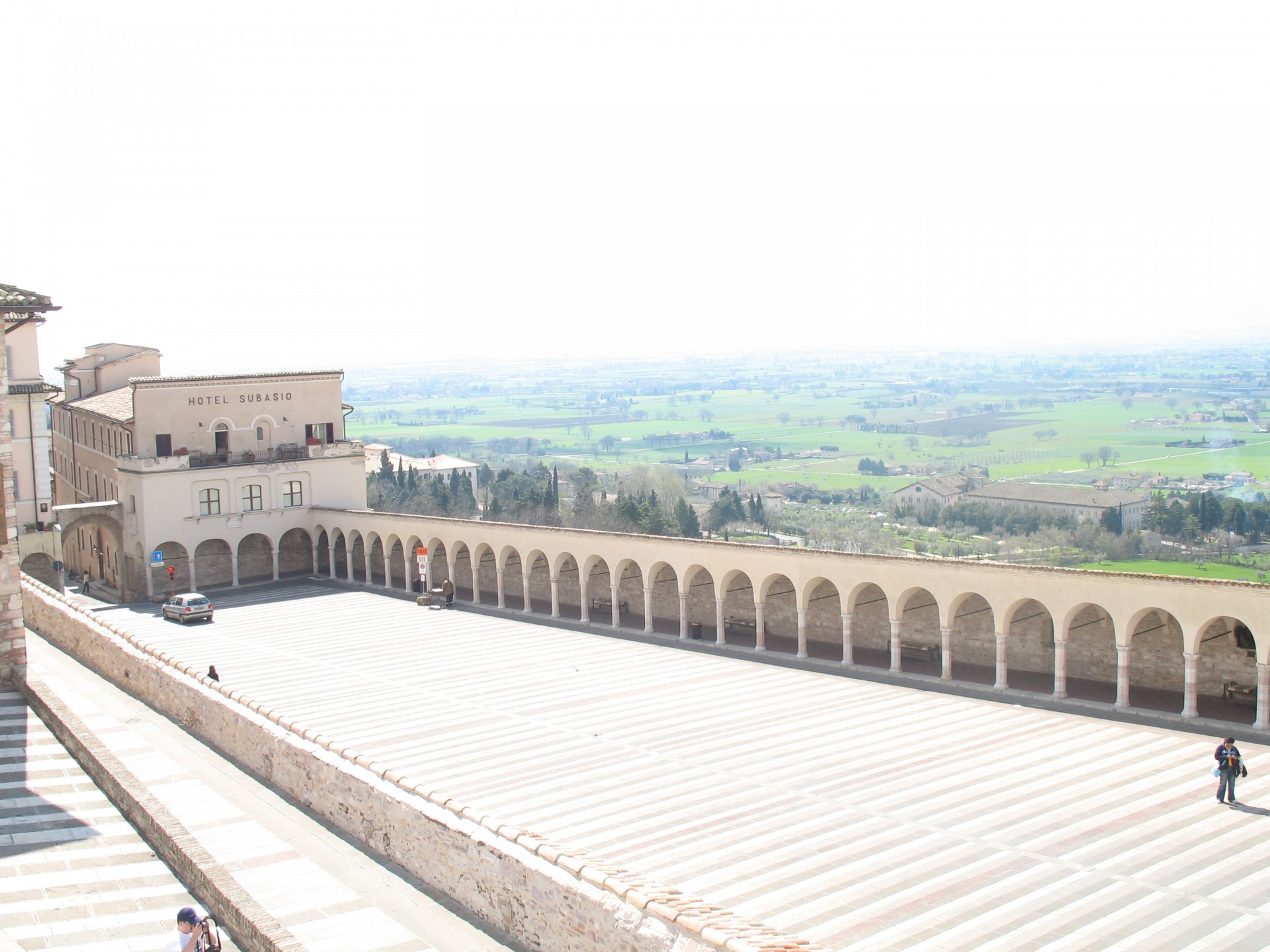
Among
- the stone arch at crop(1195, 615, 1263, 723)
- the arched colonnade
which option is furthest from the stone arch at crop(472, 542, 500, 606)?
the stone arch at crop(1195, 615, 1263, 723)

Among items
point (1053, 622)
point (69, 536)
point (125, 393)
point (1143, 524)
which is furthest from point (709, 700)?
point (1143, 524)

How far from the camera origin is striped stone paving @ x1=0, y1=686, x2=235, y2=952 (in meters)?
11.9

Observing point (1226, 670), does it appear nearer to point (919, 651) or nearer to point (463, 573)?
point (919, 651)

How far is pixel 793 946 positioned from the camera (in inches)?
356

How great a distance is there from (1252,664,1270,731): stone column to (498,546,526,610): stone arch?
25.3m

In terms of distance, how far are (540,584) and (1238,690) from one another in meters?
24.1

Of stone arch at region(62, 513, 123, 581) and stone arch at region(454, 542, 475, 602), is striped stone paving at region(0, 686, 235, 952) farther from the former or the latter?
stone arch at region(62, 513, 123, 581)

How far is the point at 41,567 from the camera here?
46031mm

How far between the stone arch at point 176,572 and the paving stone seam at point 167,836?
29.9 metres

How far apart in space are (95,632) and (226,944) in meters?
15.5

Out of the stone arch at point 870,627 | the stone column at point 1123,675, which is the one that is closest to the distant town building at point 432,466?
the stone arch at point 870,627

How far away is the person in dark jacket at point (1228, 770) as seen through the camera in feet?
60.5

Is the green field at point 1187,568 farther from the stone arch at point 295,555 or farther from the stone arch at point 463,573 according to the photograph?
the stone arch at point 295,555

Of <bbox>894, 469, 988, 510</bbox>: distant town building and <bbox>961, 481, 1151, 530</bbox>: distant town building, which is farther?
<bbox>894, 469, 988, 510</bbox>: distant town building
